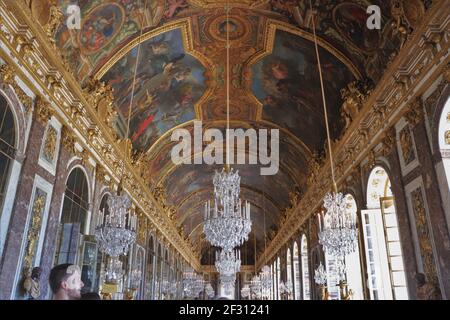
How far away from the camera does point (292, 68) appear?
13.1 metres

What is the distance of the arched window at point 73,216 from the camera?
913 cm

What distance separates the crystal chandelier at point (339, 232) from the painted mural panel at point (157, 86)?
7.51m

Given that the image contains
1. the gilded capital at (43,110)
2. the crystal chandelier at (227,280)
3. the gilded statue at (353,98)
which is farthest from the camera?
the crystal chandelier at (227,280)

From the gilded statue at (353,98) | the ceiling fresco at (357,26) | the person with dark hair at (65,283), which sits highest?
the ceiling fresco at (357,26)

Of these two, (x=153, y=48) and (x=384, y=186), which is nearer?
(x=384, y=186)

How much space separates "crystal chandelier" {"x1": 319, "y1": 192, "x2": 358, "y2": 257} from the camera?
6927mm

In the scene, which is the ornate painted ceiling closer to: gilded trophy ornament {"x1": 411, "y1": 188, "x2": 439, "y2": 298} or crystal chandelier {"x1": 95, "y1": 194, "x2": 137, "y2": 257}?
gilded trophy ornament {"x1": 411, "y1": 188, "x2": 439, "y2": 298}

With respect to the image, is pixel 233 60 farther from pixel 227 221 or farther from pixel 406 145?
pixel 227 221

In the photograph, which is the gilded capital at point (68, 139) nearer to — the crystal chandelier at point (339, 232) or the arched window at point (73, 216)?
the arched window at point (73, 216)

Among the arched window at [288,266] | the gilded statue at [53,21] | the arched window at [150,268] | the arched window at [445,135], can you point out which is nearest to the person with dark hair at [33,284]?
the gilded statue at [53,21]

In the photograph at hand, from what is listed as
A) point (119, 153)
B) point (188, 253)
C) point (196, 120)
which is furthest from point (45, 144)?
point (188, 253)

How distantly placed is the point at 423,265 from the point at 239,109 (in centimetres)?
1118
